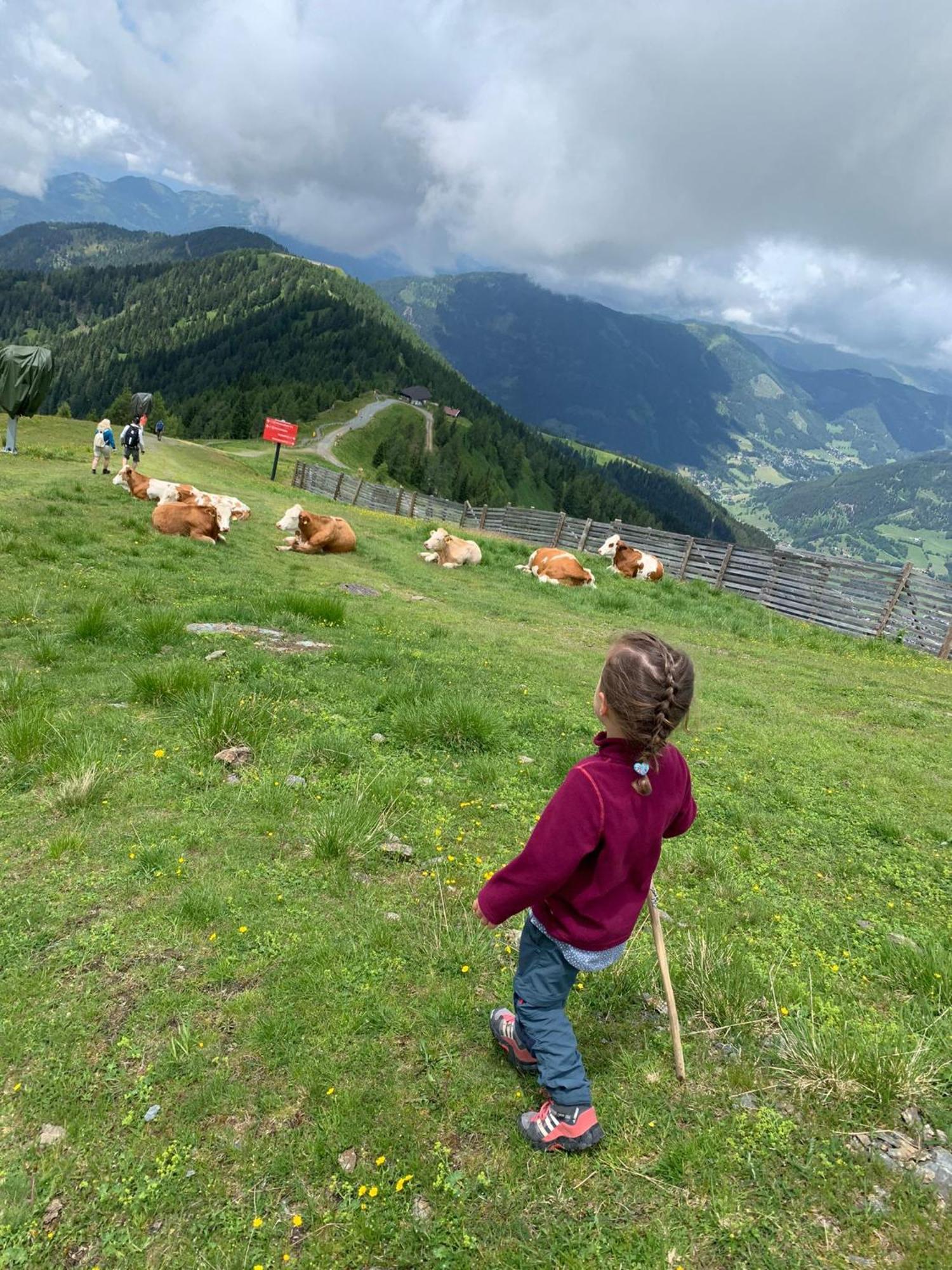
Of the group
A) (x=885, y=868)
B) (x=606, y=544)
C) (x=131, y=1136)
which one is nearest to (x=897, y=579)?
(x=606, y=544)

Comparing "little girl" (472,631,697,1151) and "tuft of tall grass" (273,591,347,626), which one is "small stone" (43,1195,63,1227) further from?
"tuft of tall grass" (273,591,347,626)

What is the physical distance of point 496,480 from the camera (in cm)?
14412

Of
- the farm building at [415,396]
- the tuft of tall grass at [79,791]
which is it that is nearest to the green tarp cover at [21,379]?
the tuft of tall grass at [79,791]

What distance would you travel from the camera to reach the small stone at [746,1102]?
297 cm

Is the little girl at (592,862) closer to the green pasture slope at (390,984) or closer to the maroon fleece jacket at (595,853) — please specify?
the maroon fleece jacket at (595,853)

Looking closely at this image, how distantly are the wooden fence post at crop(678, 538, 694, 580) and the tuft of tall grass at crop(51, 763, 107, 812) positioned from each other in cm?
2442

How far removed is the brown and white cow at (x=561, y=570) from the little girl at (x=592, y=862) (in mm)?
16108

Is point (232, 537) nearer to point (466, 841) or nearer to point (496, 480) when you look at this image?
point (466, 841)

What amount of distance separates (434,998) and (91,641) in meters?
6.17

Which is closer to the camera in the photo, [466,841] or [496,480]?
[466,841]

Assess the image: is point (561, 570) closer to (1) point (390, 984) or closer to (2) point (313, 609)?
(2) point (313, 609)

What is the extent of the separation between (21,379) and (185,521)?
48.2 ft

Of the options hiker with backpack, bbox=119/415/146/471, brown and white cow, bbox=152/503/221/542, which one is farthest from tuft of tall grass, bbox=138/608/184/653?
hiker with backpack, bbox=119/415/146/471

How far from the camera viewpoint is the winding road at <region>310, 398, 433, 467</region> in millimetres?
100875
